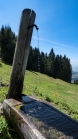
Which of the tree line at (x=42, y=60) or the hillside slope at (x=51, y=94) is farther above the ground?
the tree line at (x=42, y=60)

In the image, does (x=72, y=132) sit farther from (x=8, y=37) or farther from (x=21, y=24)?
(x=8, y=37)

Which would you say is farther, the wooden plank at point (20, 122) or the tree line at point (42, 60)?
the tree line at point (42, 60)

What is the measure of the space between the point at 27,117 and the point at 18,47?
7.64 ft

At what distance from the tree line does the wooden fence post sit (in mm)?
49529

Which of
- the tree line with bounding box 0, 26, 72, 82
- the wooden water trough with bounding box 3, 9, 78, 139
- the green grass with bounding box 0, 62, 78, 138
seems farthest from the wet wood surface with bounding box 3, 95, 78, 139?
the tree line with bounding box 0, 26, 72, 82

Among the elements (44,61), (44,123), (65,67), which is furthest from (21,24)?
(65,67)

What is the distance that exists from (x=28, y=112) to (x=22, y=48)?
81.2 inches

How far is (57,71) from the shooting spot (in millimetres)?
72750

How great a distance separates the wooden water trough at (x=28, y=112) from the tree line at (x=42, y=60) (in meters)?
49.6

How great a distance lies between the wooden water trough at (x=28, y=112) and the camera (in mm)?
3225

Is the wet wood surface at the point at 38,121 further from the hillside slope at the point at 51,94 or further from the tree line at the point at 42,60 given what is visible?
the tree line at the point at 42,60

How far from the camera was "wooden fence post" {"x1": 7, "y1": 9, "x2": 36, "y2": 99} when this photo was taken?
4941 mm

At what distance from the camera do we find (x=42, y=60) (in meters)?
69.9

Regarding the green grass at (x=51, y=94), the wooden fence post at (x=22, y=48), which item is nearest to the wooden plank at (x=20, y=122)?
the wooden fence post at (x=22, y=48)
